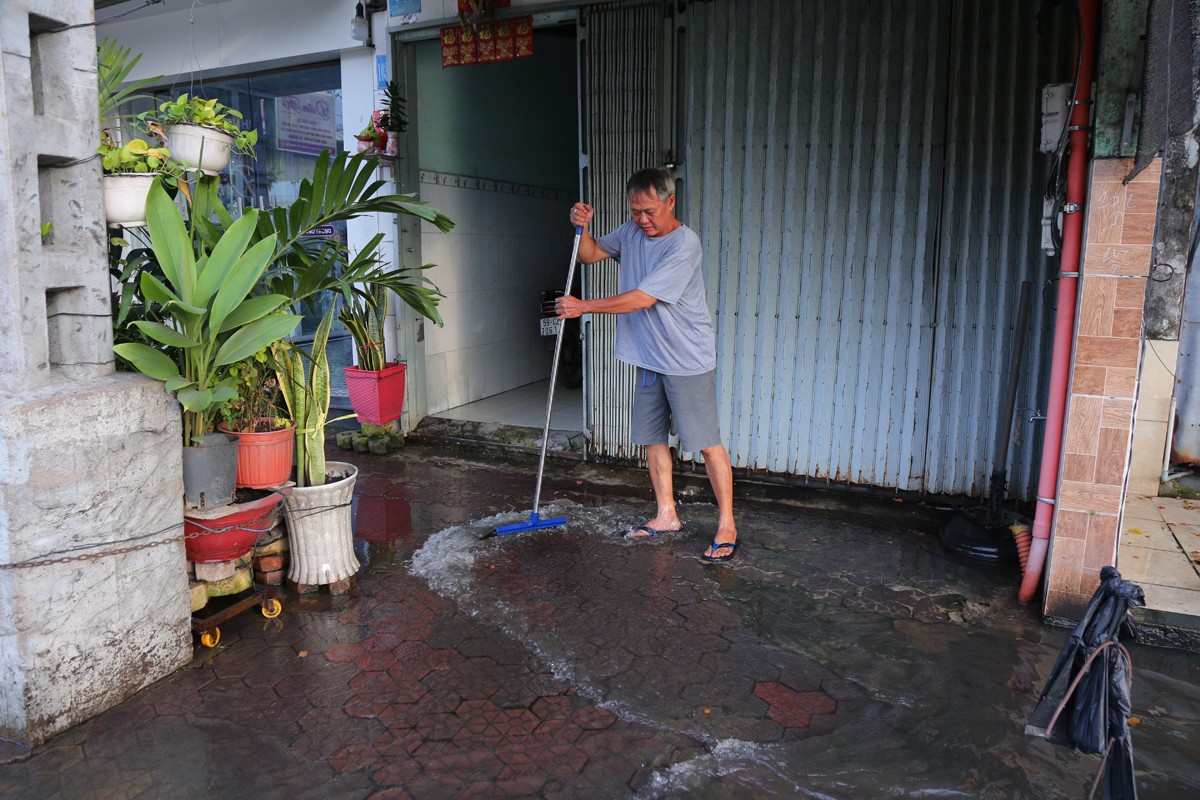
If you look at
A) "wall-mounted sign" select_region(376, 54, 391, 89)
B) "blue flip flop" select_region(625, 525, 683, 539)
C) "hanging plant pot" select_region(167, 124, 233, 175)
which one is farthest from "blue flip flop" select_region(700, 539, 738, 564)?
"wall-mounted sign" select_region(376, 54, 391, 89)

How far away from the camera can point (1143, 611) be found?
4.04 m

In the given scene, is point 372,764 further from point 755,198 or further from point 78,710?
point 755,198

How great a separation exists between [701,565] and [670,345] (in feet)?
4.07

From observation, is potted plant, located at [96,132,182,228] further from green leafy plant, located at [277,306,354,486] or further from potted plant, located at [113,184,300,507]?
green leafy plant, located at [277,306,354,486]

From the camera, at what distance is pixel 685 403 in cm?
493

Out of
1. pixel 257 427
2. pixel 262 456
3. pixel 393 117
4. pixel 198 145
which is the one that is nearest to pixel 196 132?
pixel 198 145

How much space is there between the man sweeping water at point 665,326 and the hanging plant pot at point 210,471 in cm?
185

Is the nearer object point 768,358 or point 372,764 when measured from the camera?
point 372,764

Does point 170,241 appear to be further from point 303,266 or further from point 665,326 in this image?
point 665,326

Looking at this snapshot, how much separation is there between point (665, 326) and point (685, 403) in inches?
17.7

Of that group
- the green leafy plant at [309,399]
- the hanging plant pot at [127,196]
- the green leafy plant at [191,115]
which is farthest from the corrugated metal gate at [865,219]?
the hanging plant pot at [127,196]

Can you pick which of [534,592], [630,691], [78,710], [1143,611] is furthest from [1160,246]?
[78,710]

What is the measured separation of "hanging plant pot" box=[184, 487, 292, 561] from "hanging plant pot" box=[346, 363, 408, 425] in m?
1.54

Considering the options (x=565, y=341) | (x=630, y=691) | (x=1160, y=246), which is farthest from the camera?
(x=565, y=341)
